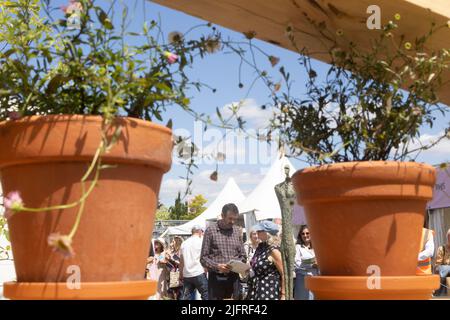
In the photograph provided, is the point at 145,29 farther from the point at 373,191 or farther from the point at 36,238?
the point at 373,191

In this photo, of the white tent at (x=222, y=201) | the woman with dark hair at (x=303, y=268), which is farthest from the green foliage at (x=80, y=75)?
the white tent at (x=222, y=201)

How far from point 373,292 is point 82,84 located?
0.91m

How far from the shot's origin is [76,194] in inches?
46.4

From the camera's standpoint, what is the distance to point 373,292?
138cm

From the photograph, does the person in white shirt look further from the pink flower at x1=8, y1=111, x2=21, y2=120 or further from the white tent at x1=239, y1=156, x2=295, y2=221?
the pink flower at x1=8, y1=111, x2=21, y2=120

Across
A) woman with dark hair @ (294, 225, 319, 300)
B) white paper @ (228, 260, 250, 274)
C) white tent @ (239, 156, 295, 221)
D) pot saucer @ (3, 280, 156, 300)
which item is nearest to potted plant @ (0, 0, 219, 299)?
pot saucer @ (3, 280, 156, 300)

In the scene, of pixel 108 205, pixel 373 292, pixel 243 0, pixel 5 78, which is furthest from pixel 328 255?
pixel 5 78

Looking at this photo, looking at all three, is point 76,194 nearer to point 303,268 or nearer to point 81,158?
point 81,158

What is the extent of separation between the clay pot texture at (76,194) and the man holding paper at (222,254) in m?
4.41

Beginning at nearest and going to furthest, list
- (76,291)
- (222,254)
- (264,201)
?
(76,291), (222,254), (264,201)

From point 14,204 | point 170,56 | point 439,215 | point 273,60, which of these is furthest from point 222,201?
point 14,204

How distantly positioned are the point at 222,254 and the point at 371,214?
432 centimetres

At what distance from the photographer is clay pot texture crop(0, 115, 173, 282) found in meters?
1.17

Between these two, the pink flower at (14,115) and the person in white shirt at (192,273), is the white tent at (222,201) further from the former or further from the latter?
the pink flower at (14,115)
